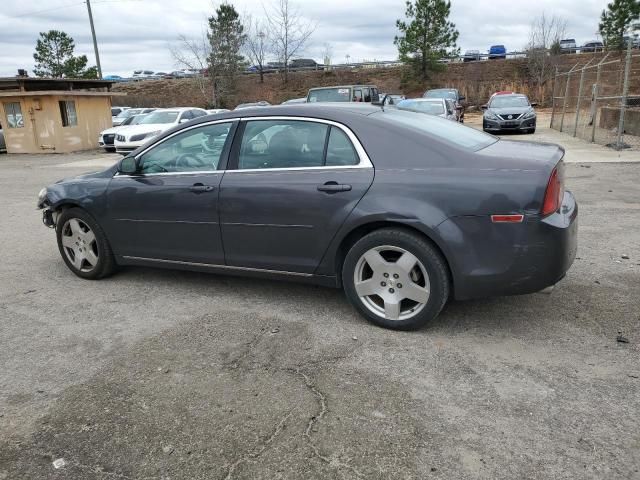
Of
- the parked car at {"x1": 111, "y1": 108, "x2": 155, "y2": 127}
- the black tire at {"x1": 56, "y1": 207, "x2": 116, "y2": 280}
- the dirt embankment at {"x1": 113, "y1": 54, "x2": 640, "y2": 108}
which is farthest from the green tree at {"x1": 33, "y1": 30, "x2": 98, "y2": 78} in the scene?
the black tire at {"x1": 56, "y1": 207, "x2": 116, "y2": 280}

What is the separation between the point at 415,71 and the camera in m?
44.6

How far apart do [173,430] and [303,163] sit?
2104mm

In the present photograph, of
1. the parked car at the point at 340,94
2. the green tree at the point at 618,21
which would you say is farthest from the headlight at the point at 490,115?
the green tree at the point at 618,21

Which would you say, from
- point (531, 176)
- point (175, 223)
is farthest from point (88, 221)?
point (531, 176)

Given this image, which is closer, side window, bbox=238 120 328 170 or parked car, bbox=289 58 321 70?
side window, bbox=238 120 328 170

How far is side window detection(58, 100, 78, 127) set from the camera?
845 inches

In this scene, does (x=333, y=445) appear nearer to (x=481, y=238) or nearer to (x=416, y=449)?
(x=416, y=449)

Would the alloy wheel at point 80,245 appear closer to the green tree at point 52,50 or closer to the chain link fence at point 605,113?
the chain link fence at point 605,113

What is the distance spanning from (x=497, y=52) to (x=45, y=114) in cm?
4346

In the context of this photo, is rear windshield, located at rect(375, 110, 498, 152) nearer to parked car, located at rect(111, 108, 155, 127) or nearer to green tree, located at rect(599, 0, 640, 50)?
parked car, located at rect(111, 108, 155, 127)

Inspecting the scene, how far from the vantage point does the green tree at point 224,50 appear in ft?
138

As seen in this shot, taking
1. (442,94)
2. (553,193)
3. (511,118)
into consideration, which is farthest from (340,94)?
(553,193)

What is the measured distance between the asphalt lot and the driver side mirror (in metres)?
1.07

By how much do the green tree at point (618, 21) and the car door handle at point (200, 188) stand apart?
47843 mm
